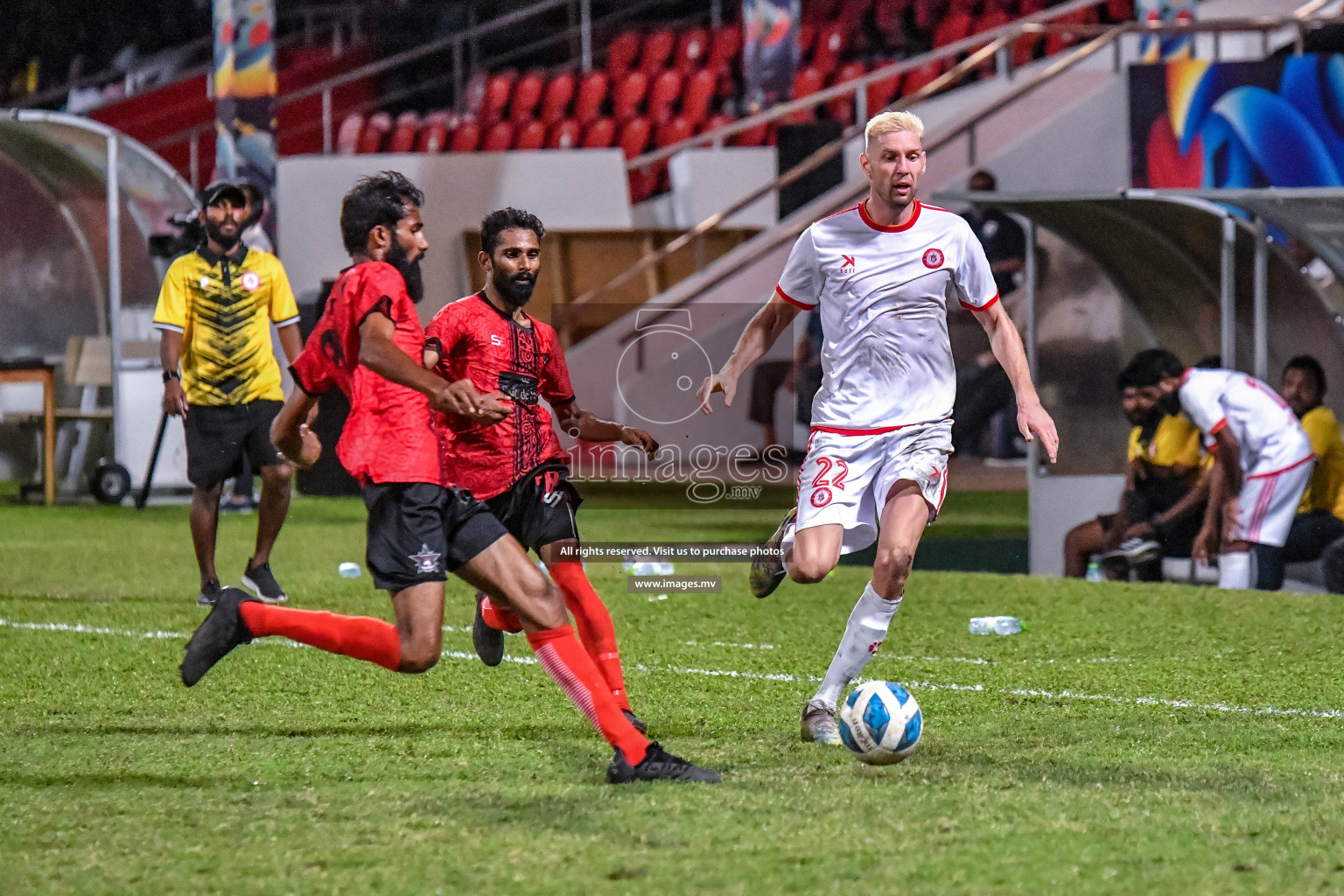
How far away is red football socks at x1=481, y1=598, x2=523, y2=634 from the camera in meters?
6.12

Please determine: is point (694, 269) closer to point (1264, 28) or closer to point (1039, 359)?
point (1264, 28)

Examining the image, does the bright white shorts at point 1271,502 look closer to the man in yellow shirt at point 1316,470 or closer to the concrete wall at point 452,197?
the man in yellow shirt at point 1316,470

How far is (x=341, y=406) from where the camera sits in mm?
16422

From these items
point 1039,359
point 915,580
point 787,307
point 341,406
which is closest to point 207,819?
point 787,307

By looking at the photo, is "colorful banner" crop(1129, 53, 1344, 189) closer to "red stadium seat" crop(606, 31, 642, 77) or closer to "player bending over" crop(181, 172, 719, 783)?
"player bending over" crop(181, 172, 719, 783)

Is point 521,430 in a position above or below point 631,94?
below

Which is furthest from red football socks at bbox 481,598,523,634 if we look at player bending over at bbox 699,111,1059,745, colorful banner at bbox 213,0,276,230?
colorful banner at bbox 213,0,276,230

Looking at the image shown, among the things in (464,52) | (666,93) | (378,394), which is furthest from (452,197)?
(378,394)

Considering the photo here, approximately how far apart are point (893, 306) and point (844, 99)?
18.3 m

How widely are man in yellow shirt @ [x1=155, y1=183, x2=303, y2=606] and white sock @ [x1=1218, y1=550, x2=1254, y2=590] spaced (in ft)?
16.8

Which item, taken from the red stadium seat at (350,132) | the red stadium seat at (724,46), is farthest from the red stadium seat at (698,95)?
the red stadium seat at (350,132)

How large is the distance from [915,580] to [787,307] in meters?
4.72

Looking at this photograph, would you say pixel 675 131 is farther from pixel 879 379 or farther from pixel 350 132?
pixel 879 379

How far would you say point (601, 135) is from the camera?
25234 millimetres
